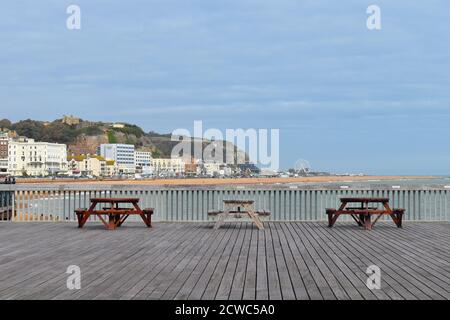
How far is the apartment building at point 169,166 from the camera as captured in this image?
5399 inches

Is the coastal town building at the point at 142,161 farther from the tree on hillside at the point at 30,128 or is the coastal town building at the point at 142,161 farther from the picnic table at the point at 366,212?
the picnic table at the point at 366,212

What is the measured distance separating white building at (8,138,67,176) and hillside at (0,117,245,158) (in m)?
17.3

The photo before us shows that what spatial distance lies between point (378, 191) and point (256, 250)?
24.0 ft

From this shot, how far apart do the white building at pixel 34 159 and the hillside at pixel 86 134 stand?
56.8 ft

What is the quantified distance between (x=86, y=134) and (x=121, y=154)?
24484 mm

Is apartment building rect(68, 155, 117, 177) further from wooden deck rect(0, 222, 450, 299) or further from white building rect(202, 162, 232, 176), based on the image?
wooden deck rect(0, 222, 450, 299)

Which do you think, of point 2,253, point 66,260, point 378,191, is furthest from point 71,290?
point 378,191

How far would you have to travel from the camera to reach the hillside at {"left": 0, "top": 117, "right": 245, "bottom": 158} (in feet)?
548

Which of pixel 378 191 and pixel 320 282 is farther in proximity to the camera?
pixel 378 191

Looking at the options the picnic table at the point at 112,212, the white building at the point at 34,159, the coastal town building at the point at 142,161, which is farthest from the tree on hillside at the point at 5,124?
the picnic table at the point at 112,212

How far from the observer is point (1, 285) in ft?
20.5

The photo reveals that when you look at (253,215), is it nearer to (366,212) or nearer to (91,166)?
(366,212)
